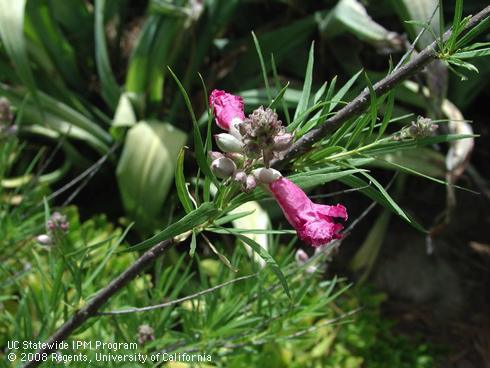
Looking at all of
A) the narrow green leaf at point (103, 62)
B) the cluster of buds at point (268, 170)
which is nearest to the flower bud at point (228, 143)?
the cluster of buds at point (268, 170)

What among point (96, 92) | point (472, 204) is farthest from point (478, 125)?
point (96, 92)

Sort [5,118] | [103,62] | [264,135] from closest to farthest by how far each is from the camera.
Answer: [264,135]
[5,118]
[103,62]

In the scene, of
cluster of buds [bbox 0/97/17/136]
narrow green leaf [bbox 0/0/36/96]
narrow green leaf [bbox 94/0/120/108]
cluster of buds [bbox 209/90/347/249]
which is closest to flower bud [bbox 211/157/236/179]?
cluster of buds [bbox 209/90/347/249]

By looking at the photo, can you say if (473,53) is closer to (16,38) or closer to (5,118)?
(5,118)

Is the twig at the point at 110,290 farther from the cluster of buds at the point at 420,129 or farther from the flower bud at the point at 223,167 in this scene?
the cluster of buds at the point at 420,129

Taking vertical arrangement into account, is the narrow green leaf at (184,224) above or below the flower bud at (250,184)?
below

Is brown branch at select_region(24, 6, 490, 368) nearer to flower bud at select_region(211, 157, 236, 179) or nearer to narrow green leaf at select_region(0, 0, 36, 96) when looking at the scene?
flower bud at select_region(211, 157, 236, 179)

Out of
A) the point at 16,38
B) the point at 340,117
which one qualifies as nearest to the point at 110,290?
the point at 340,117
